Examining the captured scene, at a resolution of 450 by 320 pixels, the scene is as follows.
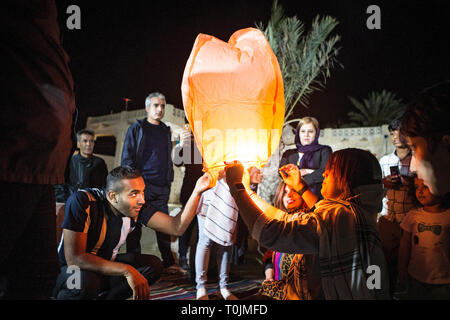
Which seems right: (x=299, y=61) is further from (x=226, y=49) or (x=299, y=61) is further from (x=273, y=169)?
(x=226, y=49)

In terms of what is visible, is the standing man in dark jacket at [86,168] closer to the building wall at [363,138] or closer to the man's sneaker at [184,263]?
the man's sneaker at [184,263]

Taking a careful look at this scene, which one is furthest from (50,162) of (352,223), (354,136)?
(354,136)

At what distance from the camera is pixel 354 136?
75.5ft

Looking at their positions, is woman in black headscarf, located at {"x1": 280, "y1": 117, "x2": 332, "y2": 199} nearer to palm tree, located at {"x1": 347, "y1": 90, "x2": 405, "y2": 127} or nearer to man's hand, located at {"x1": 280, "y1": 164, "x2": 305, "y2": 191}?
man's hand, located at {"x1": 280, "y1": 164, "x2": 305, "y2": 191}

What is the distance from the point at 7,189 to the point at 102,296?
1309 mm

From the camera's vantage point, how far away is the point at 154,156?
3615 millimetres

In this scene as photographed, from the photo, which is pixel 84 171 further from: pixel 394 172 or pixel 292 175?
pixel 394 172

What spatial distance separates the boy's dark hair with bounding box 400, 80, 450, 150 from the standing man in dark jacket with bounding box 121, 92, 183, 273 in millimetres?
2829

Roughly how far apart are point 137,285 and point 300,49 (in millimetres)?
8810

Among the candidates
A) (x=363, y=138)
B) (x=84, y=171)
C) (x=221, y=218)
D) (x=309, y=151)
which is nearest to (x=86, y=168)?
(x=84, y=171)

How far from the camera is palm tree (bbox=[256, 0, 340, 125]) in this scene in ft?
27.0

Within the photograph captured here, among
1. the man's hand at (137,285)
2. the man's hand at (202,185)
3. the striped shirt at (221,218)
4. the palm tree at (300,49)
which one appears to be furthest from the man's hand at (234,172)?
the palm tree at (300,49)

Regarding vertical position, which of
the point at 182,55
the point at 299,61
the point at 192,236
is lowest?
the point at 192,236

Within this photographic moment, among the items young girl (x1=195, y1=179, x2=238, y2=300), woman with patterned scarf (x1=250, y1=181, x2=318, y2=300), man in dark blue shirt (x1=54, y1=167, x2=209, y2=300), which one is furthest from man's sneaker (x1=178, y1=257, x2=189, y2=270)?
man in dark blue shirt (x1=54, y1=167, x2=209, y2=300)
